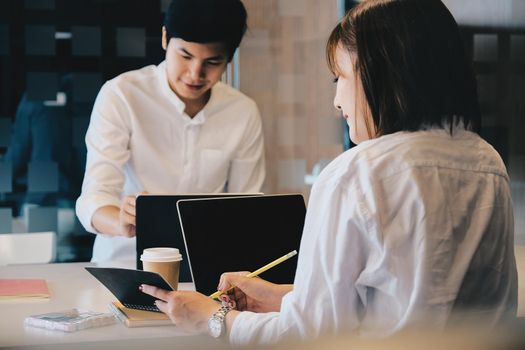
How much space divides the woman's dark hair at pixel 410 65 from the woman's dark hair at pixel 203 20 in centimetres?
136

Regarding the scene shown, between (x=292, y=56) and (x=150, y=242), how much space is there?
→ 2438 millimetres

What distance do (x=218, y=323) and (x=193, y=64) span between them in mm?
1469

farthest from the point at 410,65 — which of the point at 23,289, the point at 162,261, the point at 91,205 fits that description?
the point at 91,205

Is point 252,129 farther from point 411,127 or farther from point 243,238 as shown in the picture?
point 411,127

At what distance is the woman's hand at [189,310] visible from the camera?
1.45 m

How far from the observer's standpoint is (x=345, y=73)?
4.49 ft

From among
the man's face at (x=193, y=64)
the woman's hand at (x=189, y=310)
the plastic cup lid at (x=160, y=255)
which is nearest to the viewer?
the woman's hand at (x=189, y=310)

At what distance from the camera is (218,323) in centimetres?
141

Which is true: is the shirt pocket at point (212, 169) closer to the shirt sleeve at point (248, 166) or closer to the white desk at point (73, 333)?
the shirt sleeve at point (248, 166)

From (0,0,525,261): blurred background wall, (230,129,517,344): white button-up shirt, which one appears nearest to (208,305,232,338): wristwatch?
(230,129,517,344): white button-up shirt

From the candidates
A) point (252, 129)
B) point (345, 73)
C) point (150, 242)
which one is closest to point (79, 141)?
point (252, 129)

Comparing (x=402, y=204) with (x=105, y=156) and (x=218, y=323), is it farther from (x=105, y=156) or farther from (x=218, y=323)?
(x=105, y=156)

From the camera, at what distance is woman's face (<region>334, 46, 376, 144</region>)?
4.40 ft

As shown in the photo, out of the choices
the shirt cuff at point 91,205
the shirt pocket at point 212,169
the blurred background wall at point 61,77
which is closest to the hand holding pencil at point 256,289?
the shirt cuff at point 91,205
